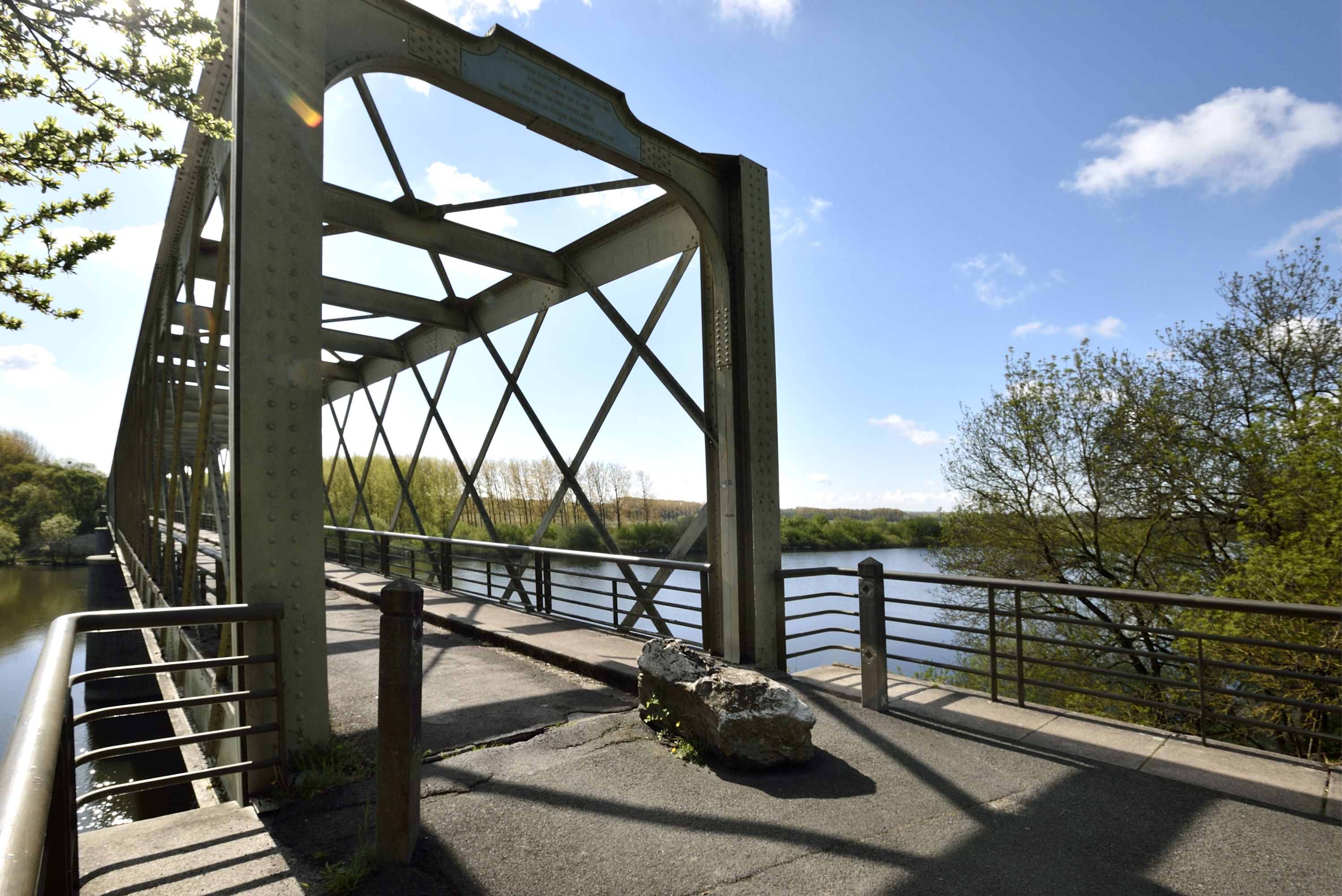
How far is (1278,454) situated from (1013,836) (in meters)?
12.1

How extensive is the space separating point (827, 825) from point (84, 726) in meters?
17.4

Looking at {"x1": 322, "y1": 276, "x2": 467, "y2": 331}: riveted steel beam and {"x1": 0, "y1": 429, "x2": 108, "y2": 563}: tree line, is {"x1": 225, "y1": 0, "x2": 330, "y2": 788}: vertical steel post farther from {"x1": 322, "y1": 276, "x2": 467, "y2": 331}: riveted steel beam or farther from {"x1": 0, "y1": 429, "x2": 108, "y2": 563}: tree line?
{"x1": 0, "y1": 429, "x2": 108, "y2": 563}: tree line

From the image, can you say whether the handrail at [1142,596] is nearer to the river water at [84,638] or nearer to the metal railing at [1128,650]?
the metal railing at [1128,650]

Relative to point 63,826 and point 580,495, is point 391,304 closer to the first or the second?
point 580,495

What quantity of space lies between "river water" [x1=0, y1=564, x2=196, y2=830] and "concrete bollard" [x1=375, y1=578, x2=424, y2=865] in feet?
3.49

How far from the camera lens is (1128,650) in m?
4.41

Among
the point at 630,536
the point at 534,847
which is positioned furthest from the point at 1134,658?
the point at 534,847

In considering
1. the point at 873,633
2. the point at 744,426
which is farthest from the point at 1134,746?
the point at 744,426

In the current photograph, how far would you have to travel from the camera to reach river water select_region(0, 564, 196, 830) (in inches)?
328

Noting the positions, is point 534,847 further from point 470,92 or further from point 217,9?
point 217,9

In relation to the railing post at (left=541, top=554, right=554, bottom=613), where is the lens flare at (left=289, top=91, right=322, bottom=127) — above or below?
above

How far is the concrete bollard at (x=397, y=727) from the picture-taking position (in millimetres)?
2756

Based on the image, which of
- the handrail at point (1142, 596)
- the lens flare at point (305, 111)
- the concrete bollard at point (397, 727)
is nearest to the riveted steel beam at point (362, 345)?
the lens flare at point (305, 111)

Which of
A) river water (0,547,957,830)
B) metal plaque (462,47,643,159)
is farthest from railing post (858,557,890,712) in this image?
metal plaque (462,47,643,159)
